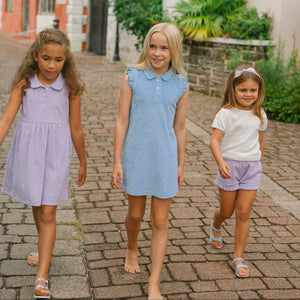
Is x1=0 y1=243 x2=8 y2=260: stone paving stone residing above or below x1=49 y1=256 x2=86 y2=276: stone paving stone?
above

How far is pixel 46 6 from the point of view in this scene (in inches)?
1018

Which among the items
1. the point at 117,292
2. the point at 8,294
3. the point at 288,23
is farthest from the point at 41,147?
the point at 288,23

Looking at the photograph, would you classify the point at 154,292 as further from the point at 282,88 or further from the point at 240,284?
the point at 282,88

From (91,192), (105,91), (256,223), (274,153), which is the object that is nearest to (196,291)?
(256,223)

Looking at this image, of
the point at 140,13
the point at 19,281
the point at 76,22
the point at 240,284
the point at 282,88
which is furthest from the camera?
the point at 76,22

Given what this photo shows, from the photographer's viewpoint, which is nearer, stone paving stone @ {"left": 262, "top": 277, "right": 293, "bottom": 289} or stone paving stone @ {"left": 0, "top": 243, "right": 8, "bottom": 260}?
stone paving stone @ {"left": 262, "top": 277, "right": 293, "bottom": 289}

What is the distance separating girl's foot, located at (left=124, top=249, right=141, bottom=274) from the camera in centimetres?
372

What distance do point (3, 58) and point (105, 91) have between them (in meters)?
7.60

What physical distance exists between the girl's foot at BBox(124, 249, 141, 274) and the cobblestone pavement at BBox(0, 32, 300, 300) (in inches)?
1.9

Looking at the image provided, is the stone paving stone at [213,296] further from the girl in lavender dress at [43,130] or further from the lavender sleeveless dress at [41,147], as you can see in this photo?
the lavender sleeveless dress at [41,147]

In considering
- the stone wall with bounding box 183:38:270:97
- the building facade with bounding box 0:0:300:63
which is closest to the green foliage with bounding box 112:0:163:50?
the building facade with bounding box 0:0:300:63

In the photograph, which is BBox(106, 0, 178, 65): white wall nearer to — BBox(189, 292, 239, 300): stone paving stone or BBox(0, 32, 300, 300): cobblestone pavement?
BBox(0, 32, 300, 300): cobblestone pavement

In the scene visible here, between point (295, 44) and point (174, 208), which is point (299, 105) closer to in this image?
point (295, 44)

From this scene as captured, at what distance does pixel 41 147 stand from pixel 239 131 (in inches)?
52.6
